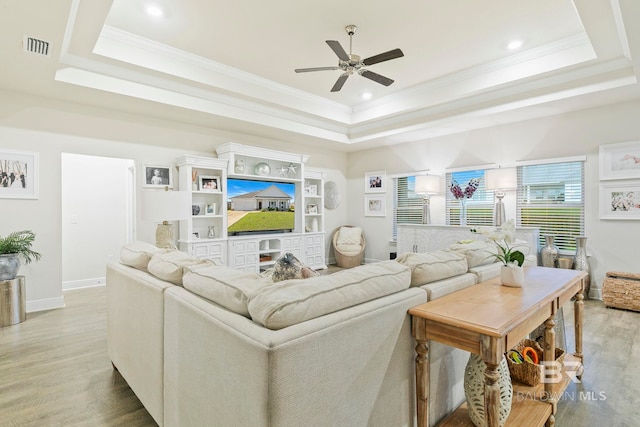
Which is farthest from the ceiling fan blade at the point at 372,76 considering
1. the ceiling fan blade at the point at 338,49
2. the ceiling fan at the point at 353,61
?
the ceiling fan blade at the point at 338,49

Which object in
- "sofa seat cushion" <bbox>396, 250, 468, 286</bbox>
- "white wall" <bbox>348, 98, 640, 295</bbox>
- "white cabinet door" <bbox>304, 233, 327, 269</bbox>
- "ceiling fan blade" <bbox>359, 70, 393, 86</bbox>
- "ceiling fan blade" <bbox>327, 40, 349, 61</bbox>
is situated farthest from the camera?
"white cabinet door" <bbox>304, 233, 327, 269</bbox>

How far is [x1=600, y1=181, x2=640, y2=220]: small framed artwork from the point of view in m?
4.25

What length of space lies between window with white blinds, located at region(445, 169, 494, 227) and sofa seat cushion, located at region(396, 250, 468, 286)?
409cm

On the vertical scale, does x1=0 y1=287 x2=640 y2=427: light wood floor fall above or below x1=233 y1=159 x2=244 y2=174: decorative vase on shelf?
below

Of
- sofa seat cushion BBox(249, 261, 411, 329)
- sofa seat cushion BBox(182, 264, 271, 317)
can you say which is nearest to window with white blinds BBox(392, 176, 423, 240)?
sofa seat cushion BBox(249, 261, 411, 329)

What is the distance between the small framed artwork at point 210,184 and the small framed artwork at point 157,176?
445 millimetres

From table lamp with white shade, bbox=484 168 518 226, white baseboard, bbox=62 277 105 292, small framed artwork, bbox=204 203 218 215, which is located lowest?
white baseboard, bbox=62 277 105 292

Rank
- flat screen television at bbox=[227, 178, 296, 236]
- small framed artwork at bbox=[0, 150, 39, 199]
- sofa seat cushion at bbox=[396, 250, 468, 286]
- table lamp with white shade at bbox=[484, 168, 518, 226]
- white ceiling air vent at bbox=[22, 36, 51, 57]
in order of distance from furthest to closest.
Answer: flat screen television at bbox=[227, 178, 296, 236], table lamp with white shade at bbox=[484, 168, 518, 226], small framed artwork at bbox=[0, 150, 39, 199], white ceiling air vent at bbox=[22, 36, 51, 57], sofa seat cushion at bbox=[396, 250, 468, 286]

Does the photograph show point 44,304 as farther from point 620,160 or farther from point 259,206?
point 620,160

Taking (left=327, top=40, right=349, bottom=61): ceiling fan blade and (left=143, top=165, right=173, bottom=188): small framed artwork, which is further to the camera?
(left=143, top=165, right=173, bottom=188): small framed artwork

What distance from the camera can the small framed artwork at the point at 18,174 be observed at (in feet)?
12.6

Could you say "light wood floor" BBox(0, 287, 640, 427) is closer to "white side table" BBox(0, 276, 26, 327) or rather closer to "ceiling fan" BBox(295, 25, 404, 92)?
"white side table" BBox(0, 276, 26, 327)

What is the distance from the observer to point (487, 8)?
3.25 metres

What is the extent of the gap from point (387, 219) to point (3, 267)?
5936 mm
